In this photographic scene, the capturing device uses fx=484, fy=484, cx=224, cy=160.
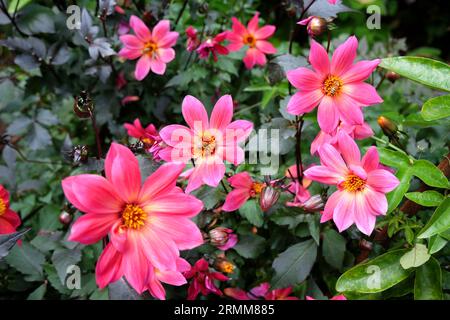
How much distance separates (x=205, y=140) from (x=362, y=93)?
0.99 ft

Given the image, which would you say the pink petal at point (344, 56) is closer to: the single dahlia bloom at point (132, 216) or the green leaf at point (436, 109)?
the green leaf at point (436, 109)

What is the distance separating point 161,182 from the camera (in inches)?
28.9

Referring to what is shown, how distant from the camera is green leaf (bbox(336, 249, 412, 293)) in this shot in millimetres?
870

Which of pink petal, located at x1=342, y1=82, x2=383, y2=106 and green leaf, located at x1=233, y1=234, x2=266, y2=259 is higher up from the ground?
pink petal, located at x1=342, y1=82, x2=383, y2=106

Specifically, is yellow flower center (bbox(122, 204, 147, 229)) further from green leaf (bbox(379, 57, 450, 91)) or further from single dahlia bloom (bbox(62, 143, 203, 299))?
green leaf (bbox(379, 57, 450, 91))

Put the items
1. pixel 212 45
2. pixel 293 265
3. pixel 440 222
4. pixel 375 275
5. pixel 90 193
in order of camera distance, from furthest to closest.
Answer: pixel 212 45 → pixel 293 265 → pixel 375 275 → pixel 440 222 → pixel 90 193

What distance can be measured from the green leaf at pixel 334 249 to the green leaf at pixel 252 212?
0.15 m

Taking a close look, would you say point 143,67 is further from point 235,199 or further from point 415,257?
point 415,257

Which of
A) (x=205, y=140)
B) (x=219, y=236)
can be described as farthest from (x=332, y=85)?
(x=219, y=236)

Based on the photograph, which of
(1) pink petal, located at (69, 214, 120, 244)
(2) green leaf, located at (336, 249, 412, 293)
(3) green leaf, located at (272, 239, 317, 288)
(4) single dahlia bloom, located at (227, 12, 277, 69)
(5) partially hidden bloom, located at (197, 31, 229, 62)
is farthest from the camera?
(4) single dahlia bloom, located at (227, 12, 277, 69)

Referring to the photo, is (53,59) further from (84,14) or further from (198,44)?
(198,44)

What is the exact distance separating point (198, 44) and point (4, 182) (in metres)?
0.62

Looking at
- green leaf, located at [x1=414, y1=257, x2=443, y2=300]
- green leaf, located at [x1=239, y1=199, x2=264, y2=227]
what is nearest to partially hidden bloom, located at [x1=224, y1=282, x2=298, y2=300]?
green leaf, located at [x1=239, y1=199, x2=264, y2=227]
